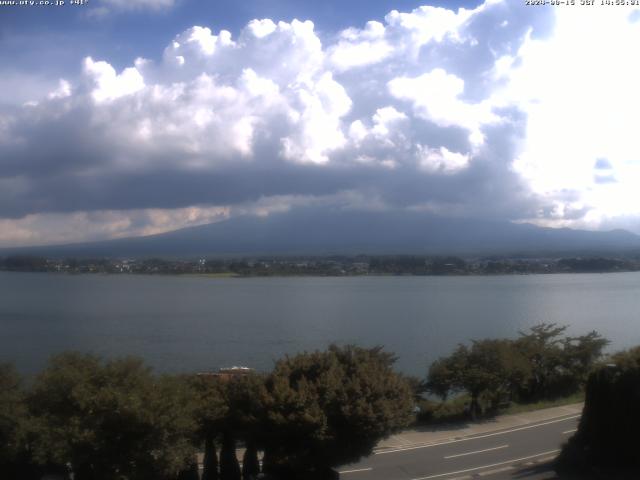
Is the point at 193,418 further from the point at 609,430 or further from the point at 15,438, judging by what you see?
the point at 609,430

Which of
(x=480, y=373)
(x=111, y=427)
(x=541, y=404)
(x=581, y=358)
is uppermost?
(x=111, y=427)

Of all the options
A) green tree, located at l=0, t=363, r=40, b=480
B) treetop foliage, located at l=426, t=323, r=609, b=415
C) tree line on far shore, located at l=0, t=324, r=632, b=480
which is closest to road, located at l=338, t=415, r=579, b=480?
tree line on far shore, located at l=0, t=324, r=632, b=480

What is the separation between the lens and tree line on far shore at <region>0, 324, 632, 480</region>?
8477mm

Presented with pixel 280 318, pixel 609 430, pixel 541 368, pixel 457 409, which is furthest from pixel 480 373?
pixel 280 318

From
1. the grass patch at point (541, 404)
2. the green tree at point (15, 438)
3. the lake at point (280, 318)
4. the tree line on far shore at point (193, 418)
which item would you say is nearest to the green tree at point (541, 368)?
the grass patch at point (541, 404)

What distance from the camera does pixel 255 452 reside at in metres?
10.1

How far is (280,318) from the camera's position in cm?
3972

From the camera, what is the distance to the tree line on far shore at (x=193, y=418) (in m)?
8.48

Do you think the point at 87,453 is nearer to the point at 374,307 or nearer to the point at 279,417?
the point at 279,417

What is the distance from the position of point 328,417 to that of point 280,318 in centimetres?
3057

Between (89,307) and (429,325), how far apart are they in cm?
2564

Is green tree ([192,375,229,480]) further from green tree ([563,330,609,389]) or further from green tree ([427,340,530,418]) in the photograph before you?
green tree ([563,330,609,389])

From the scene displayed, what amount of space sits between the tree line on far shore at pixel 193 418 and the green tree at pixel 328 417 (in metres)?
0.02

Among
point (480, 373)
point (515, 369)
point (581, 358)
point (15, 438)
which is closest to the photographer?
point (15, 438)
